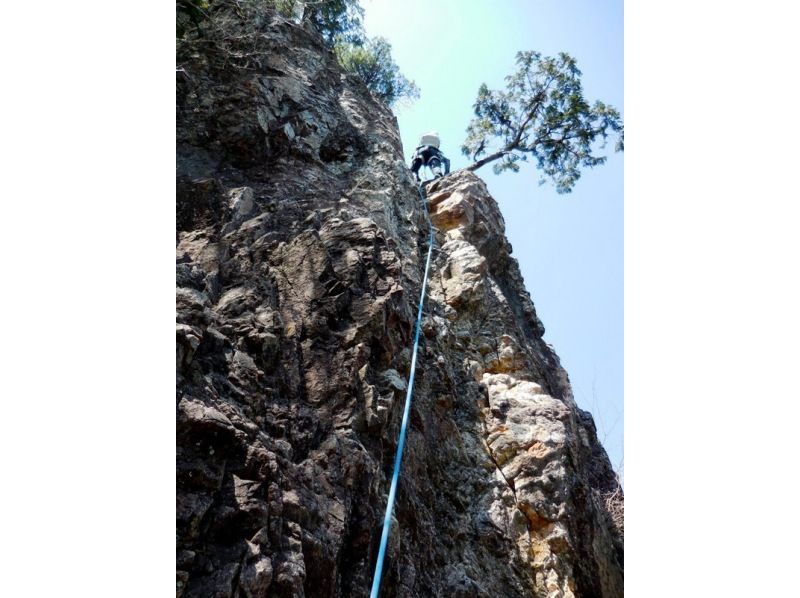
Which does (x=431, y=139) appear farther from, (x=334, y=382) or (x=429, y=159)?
(x=334, y=382)

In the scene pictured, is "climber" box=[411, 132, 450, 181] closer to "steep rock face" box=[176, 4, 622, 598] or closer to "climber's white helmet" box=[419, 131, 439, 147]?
"climber's white helmet" box=[419, 131, 439, 147]

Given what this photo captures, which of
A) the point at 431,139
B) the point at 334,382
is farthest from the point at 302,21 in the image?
the point at 334,382

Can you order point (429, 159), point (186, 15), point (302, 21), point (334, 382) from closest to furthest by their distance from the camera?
point (334, 382) → point (186, 15) → point (302, 21) → point (429, 159)

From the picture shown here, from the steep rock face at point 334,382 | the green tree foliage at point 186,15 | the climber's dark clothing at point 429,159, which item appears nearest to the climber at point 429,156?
the climber's dark clothing at point 429,159

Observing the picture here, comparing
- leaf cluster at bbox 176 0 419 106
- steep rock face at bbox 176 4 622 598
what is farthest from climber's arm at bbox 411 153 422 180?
steep rock face at bbox 176 4 622 598

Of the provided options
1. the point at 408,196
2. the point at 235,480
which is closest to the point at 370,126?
the point at 408,196

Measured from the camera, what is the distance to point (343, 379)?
3.95 m

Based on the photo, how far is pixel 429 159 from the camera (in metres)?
10.9

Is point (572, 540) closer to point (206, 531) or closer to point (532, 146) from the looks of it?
point (206, 531)

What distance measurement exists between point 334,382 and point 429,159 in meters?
7.64

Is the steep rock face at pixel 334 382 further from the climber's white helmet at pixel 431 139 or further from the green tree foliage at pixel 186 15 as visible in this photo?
the climber's white helmet at pixel 431 139

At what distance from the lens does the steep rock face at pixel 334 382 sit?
9.69 feet

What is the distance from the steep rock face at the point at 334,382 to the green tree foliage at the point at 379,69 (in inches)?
222

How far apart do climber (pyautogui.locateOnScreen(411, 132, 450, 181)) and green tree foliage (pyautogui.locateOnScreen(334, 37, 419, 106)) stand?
9.10ft
